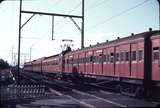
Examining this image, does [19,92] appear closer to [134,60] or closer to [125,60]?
[125,60]

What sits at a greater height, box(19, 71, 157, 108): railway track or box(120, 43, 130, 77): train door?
box(120, 43, 130, 77): train door

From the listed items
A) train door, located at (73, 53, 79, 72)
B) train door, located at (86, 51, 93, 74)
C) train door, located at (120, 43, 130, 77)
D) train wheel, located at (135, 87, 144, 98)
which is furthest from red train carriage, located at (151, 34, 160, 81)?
train door, located at (73, 53, 79, 72)

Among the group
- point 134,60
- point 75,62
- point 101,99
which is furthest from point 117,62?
point 75,62

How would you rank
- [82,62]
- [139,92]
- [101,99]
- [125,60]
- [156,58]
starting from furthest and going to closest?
[82,62], [125,60], [139,92], [101,99], [156,58]

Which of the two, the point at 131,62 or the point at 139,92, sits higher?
the point at 131,62

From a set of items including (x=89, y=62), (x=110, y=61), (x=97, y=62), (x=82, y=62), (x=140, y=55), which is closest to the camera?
(x=140, y=55)

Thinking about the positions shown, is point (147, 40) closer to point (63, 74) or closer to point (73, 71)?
point (73, 71)

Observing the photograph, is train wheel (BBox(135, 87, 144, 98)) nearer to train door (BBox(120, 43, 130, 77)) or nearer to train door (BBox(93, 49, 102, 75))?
train door (BBox(120, 43, 130, 77))

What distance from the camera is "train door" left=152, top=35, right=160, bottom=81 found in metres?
20.1

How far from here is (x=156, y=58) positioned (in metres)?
20.5

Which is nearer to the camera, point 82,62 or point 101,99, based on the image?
point 101,99

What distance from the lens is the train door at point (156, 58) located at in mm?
20141

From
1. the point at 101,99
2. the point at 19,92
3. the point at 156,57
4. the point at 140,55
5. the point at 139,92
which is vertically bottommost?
the point at 101,99

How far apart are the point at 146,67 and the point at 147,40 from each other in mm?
1505
